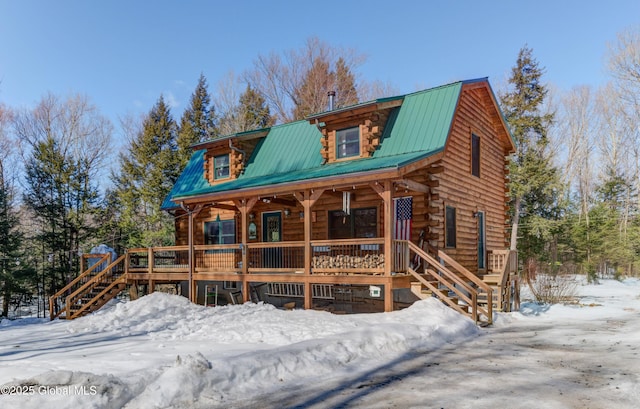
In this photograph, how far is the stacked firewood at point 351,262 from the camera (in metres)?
12.3

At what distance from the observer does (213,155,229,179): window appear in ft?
60.8

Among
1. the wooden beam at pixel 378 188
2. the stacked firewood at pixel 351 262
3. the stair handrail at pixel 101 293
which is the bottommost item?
the stair handrail at pixel 101 293

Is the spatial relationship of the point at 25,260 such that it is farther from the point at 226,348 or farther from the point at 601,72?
the point at 601,72

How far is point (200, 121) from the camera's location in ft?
115

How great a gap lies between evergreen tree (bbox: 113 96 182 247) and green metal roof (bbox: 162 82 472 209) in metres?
14.0

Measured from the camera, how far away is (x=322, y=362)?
274 inches

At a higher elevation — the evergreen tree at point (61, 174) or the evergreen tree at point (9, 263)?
the evergreen tree at point (61, 174)

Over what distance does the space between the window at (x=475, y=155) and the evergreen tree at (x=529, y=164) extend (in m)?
12.4

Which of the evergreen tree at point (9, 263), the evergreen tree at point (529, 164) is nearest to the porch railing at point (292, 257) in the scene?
the evergreen tree at point (9, 263)

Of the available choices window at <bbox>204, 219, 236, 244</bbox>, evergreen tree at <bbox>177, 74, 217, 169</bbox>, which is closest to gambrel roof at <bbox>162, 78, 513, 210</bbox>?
window at <bbox>204, 219, 236, 244</bbox>

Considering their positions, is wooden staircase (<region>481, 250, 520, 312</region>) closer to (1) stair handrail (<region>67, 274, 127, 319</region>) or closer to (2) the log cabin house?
(2) the log cabin house

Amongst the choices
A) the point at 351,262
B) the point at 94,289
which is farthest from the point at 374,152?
the point at 94,289

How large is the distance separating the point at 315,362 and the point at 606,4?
23049 millimetres

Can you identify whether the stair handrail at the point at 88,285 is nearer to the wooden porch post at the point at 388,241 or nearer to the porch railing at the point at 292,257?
the porch railing at the point at 292,257
